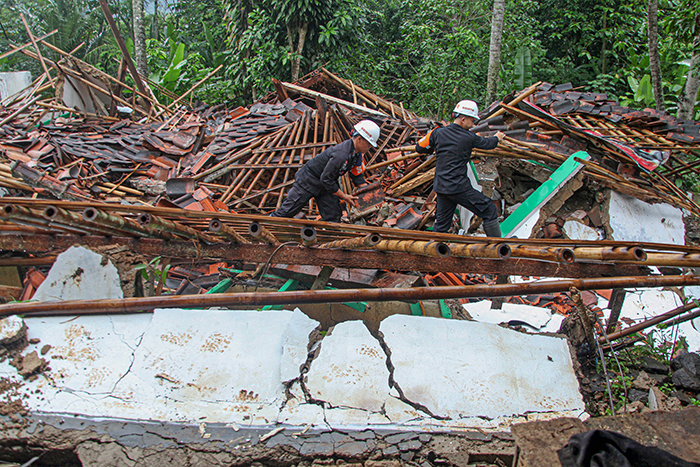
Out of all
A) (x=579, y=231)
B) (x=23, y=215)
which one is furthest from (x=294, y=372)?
(x=579, y=231)

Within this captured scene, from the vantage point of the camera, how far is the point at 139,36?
11.6 meters

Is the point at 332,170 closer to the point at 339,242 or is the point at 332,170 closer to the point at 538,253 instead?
the point at 339,242

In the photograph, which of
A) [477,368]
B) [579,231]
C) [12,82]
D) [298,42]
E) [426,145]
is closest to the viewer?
[477,368]

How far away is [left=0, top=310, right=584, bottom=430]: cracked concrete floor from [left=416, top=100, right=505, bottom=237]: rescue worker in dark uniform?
2135mm

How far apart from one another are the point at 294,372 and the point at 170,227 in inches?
49.5

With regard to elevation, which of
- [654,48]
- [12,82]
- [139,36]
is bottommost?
[654,48]

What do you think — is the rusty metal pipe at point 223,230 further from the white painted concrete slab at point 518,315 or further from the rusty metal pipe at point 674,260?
the rusty metal pipe at point 674,260

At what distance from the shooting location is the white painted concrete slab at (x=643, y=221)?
19.9ft

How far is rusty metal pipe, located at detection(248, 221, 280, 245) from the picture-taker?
8.70 feet

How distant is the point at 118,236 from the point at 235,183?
3690 millimetres

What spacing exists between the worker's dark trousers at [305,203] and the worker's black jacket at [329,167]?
77 millimetres

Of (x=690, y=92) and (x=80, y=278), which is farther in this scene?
(x=690, y=92)

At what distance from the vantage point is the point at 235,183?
6.66m

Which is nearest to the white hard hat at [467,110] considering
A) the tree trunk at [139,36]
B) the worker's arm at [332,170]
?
the worker's arm at [332,170]
